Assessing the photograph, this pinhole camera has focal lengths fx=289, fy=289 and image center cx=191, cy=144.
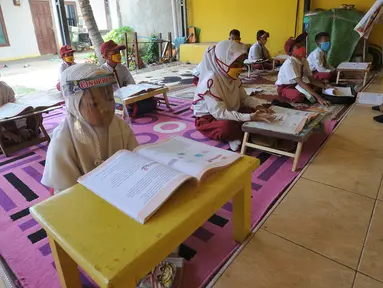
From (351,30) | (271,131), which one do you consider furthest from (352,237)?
(351,30)

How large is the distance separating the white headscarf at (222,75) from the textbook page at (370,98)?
6.18ft

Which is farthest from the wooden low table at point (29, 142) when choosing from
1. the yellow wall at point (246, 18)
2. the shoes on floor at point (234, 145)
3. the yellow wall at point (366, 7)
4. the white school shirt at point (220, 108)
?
the yellow wall at point (366, 7)

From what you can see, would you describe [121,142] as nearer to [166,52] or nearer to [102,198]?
[102,198]

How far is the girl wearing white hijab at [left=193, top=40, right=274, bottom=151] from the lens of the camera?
2.24 meters

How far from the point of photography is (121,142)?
4.38 ft

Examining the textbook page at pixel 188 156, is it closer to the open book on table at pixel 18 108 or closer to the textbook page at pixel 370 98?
the open book on table at pixel 18 108

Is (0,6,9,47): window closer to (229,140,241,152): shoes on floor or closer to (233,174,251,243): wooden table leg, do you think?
(229,140,241,152): shoes on floor

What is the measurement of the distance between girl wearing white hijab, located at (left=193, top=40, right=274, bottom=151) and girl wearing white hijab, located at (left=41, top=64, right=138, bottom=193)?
4.16 ft

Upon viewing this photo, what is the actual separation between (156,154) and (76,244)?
45 centimetres

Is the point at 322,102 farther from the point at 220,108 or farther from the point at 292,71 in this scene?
the point at 220,108

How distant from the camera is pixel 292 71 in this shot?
3340 millimetres

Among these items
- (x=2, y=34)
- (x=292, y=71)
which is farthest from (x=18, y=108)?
(x=2, y=34)

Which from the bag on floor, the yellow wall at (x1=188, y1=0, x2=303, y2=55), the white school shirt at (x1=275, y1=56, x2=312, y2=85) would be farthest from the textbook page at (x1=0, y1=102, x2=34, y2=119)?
the yellow wall at (x1=188, y1=0, x2=303, y2=55)

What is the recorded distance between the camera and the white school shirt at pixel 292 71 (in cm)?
330
